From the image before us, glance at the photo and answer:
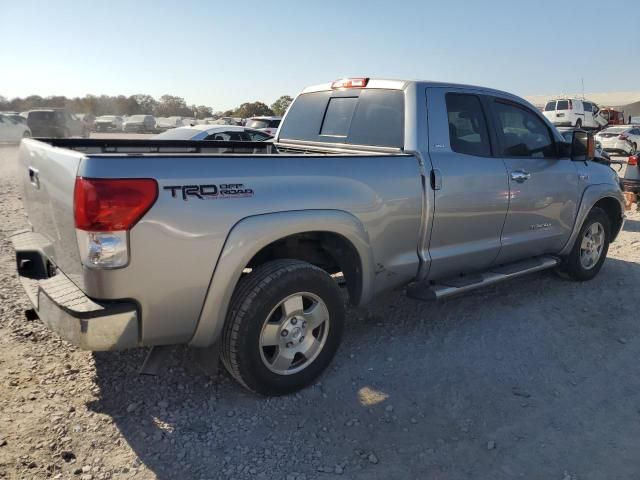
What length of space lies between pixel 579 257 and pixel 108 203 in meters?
4.80

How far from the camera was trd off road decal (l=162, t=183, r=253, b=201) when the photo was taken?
2.61 meters

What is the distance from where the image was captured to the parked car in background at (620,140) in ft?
75.7

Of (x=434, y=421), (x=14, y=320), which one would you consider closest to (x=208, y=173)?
(x=434, y=421)

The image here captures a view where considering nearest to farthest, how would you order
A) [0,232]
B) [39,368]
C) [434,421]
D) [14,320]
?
[434,421] → [39,368] → [14,320] → [0,232]

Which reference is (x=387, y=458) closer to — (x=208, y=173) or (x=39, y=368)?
(x=208, y=173)

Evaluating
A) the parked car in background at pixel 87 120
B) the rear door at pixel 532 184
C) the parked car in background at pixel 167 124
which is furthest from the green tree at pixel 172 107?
the rear door at pixel 532 184

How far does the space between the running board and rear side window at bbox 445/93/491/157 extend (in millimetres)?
1000

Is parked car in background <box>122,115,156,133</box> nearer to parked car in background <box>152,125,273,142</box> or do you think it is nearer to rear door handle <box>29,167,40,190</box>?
parked car in background <box>152,125,273,142</box>

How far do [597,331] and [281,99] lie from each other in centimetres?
5656

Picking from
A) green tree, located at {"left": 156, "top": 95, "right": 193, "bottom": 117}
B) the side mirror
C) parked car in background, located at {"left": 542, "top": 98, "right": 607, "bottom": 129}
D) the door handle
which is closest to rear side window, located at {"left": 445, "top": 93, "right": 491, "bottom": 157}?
the door handle

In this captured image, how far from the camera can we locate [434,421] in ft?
10.2

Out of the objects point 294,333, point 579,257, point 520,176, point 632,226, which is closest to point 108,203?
point 294,333

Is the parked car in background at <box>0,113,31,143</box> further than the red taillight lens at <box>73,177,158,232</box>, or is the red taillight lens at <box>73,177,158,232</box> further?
the parked car in background at <box>0,113,31,143</box>

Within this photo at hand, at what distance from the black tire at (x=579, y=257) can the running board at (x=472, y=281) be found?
622mm
